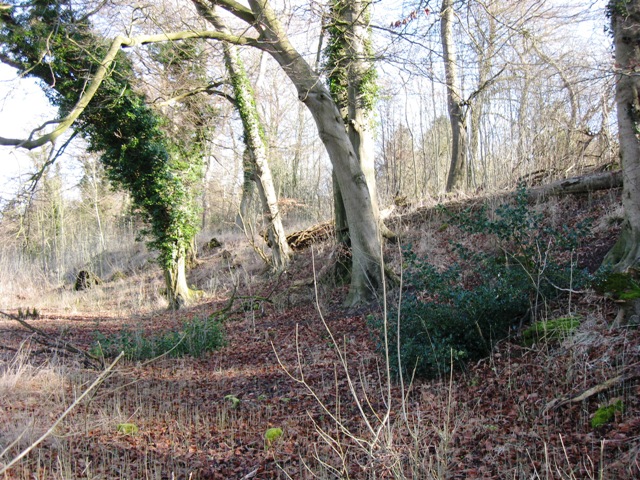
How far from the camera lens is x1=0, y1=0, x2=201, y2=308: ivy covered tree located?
36.4ft

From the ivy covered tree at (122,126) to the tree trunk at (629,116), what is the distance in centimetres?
915

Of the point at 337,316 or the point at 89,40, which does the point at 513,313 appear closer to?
the point at 337,316

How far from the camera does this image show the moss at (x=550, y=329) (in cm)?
478

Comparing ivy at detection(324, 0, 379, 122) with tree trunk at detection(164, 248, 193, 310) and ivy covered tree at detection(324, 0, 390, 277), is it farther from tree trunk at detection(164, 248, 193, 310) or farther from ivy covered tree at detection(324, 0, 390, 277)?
tree trunk at detection(164, 248, 193, 310)

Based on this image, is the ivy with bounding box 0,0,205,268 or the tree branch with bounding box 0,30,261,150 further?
the ivy with bounding box 0,0,205,268

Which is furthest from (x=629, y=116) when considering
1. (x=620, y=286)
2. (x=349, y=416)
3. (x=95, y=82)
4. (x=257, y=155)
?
(x=257, y=155)

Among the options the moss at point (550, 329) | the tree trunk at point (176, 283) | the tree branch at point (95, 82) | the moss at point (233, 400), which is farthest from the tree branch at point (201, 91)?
the moss at point (550, 329)

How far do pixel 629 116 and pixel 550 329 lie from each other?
9.34 feet

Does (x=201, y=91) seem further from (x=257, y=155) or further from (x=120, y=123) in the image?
(x=120, y=123)

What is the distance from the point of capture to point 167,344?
755 centimetres

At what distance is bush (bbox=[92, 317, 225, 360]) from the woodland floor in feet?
0.77

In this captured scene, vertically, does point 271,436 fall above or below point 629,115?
below

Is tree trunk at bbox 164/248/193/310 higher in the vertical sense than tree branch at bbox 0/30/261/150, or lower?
lower

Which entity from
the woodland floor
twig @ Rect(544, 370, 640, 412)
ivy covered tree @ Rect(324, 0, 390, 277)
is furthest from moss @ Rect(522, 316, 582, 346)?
ivy covered tree @ Rect(324, 0, 390, 277)
